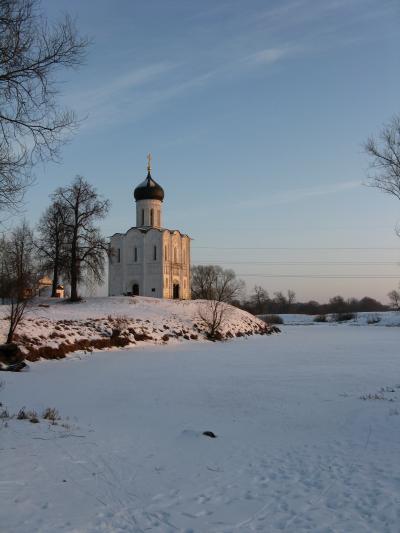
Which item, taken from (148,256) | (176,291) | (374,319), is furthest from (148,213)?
(374,319)

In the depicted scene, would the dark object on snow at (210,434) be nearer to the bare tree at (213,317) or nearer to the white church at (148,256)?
the bare tree at (213,317)

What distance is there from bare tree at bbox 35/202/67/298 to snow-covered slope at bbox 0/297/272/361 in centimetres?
267

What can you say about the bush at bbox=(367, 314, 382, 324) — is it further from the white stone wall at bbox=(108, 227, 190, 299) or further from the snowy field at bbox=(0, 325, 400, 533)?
the snowy field at bbox=(0, 325, 400, 533)

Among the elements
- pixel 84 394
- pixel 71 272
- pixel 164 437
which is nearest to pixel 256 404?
pixel 164 437

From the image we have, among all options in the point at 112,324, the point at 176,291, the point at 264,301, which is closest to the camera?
the point at 112,324

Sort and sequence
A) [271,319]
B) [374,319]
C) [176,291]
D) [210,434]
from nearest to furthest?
1. [210,434]
2. [176,291]
3. [374,319]
4. [271,319]

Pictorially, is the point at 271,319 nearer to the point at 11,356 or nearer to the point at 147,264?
the point at 147,264

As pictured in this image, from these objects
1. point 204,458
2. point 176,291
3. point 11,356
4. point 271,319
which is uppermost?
point 176,291

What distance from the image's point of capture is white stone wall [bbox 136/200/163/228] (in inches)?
1982

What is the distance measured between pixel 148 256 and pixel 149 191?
6.75 meters

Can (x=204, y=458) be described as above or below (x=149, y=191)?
below

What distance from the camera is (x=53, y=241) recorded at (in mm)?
37031

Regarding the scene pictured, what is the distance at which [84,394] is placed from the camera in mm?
11719

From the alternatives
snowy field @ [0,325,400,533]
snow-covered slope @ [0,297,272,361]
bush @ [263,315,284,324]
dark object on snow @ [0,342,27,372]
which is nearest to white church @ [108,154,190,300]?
snow-covered slope @ [0,297,272,361]
